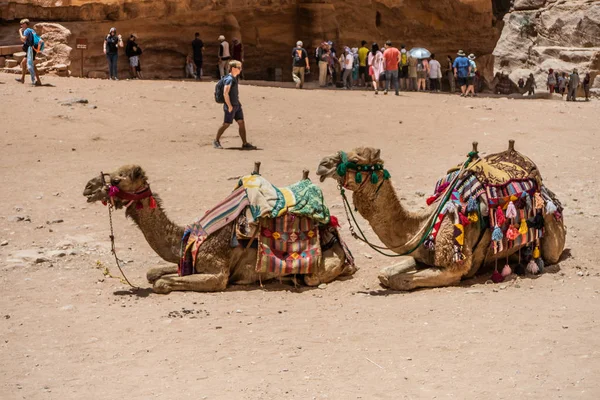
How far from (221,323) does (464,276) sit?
8.53ft

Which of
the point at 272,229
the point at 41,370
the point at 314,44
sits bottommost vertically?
the point at 41,370

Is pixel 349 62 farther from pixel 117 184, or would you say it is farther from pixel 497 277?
pixel 117 184

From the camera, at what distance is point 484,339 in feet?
23.8

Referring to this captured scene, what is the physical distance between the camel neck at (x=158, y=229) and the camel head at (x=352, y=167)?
5.37ft

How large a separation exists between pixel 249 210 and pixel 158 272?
120 cm

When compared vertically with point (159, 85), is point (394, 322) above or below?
below

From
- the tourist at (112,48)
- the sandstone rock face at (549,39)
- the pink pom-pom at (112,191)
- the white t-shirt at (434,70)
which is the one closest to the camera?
the pink pom-pom at (112,191)

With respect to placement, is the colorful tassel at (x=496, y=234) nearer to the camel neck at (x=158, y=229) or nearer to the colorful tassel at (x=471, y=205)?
the colorful tassel at (x=471, y=205)

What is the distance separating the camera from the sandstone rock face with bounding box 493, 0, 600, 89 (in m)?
45.0

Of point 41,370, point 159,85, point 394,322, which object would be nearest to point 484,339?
point 394,322

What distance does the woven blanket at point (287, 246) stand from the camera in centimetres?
899

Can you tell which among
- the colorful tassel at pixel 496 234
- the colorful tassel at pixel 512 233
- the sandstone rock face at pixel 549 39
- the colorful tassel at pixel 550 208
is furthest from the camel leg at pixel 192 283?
the sandstone rock face at pixel 549 39

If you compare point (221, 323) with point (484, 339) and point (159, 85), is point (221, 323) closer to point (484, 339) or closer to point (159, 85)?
point (484, 339)

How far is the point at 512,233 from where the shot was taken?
900 cm
